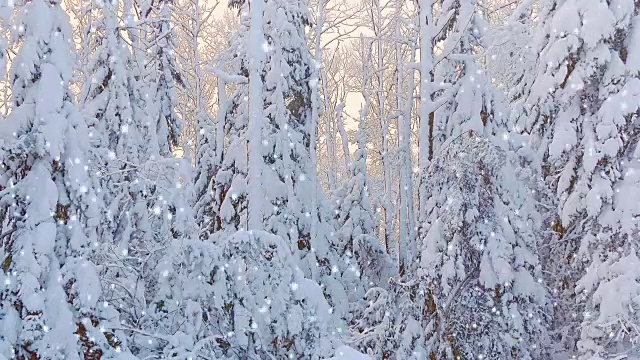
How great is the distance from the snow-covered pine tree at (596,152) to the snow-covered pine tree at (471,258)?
4.27 feet

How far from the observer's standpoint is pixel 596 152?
11508mm

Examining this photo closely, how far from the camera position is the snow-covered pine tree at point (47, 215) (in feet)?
19.2

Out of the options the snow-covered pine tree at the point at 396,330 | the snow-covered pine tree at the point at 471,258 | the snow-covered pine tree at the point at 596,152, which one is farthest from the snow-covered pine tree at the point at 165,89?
the snow-covered pine tree at the point at 596,152

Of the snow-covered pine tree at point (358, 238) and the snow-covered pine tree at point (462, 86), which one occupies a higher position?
the snow-covered pine tree at point (462, 86)

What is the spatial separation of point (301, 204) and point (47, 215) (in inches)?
397

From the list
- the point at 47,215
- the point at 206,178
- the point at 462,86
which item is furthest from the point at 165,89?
the point at 47,215

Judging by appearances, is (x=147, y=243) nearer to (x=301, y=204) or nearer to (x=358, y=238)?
(x=301, y=204)

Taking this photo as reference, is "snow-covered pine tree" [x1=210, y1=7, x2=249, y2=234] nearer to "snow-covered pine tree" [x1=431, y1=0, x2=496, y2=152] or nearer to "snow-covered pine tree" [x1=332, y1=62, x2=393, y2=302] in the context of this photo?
"snow-covered pine tree" [x1=431, y1=0, x2=496, y2=152]

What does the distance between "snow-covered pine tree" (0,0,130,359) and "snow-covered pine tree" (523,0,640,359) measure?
859cm

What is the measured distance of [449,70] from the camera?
52.8 ft

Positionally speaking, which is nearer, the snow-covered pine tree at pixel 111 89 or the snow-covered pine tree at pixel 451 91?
the snow-covered pine tree at pixel 451 91

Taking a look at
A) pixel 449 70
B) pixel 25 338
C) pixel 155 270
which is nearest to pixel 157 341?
pixel 155 270

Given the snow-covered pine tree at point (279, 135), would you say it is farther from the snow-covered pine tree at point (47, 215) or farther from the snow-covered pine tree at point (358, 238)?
the snow-covered pine tree at point (47, 215)

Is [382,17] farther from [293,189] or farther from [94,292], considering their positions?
[94,292]
